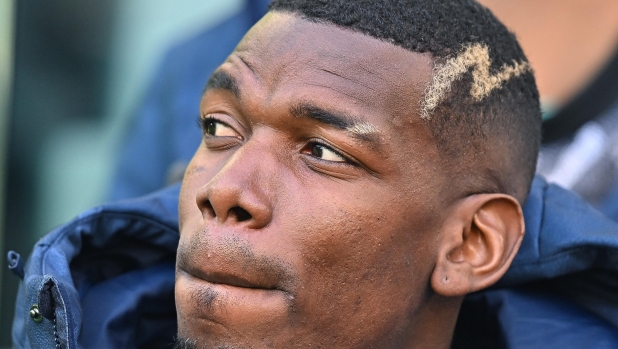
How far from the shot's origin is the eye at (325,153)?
1863 mm

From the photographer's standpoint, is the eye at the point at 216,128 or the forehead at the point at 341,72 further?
the eye at the point at 216,128

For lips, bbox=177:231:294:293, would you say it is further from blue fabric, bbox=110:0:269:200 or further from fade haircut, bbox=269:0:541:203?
blue fabric, bbox=110:0:269:200

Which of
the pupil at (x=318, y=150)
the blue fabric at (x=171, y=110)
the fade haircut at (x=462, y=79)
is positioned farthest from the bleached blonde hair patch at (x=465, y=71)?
the blue fabric at (x=171, y=110)

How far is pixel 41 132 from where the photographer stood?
12.7ft

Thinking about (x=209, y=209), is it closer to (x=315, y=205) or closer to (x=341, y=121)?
(x=315, y=205)

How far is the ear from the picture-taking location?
1968mm

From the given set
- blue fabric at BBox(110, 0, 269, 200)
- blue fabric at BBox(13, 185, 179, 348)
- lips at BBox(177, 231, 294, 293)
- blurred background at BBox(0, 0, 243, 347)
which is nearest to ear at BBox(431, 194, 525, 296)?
lips at BBox(177, 231, 294, 293)

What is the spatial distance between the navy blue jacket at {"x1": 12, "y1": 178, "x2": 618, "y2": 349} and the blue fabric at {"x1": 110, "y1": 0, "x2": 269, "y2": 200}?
3.55 ft

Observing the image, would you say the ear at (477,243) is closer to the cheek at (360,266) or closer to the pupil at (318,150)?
the cheek at (360,266)

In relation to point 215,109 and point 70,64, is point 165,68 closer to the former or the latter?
point 70,64

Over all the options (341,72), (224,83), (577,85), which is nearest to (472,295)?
(341,72)

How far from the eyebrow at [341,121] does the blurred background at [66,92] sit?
212 centimetres

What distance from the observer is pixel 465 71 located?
1974 mm

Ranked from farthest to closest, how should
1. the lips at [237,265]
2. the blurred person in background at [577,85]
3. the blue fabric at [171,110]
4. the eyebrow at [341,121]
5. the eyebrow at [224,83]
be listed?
the blue fabric at [171,110], the blurred person in background at [577,85], the eyebrow at [224,83], the eyebrow at [341,121], the lips at [237,265]
